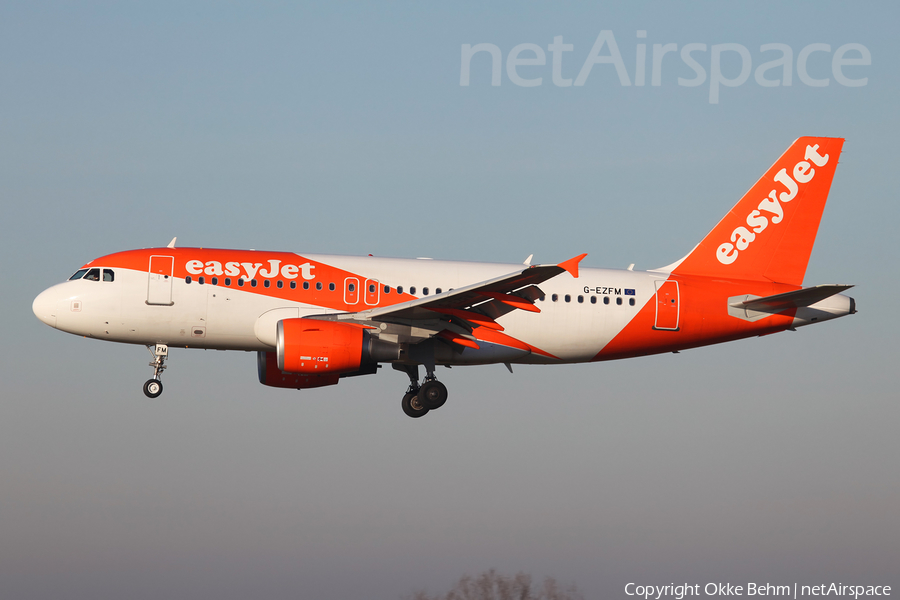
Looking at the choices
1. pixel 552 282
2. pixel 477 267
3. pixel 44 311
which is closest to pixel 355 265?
pixel 477 267

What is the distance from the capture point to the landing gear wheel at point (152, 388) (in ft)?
103

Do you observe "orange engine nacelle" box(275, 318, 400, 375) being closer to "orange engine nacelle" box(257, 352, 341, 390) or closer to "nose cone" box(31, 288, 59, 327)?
"orange engine nacelle" box(257, 352, 341, 390)

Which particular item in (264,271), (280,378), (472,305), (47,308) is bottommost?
(280,378)

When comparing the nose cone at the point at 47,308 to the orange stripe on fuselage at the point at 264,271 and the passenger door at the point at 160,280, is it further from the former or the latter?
the passenger door at the point at 160,280

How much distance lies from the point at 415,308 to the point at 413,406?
449 centimetres

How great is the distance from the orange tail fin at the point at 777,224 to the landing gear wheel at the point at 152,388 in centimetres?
1687

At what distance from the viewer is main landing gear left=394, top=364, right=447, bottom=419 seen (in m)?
32.2

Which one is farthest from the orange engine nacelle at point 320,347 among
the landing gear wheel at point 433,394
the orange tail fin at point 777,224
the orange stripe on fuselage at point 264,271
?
the orange tail fin at point 777,224

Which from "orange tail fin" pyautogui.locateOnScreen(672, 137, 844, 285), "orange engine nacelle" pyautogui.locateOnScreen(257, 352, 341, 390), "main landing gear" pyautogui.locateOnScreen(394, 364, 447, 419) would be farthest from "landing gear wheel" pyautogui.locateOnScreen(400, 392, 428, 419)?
"orange tail fin" pyautogui.locateOnScreen(672, 137, 844, 285)

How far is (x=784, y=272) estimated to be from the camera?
115 ft

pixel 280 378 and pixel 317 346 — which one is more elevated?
pixel 317 346

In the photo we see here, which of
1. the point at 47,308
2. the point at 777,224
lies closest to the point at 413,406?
the point at 47,308

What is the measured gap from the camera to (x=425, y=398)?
1267 inches

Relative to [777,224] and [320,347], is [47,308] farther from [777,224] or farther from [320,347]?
[777,224]
